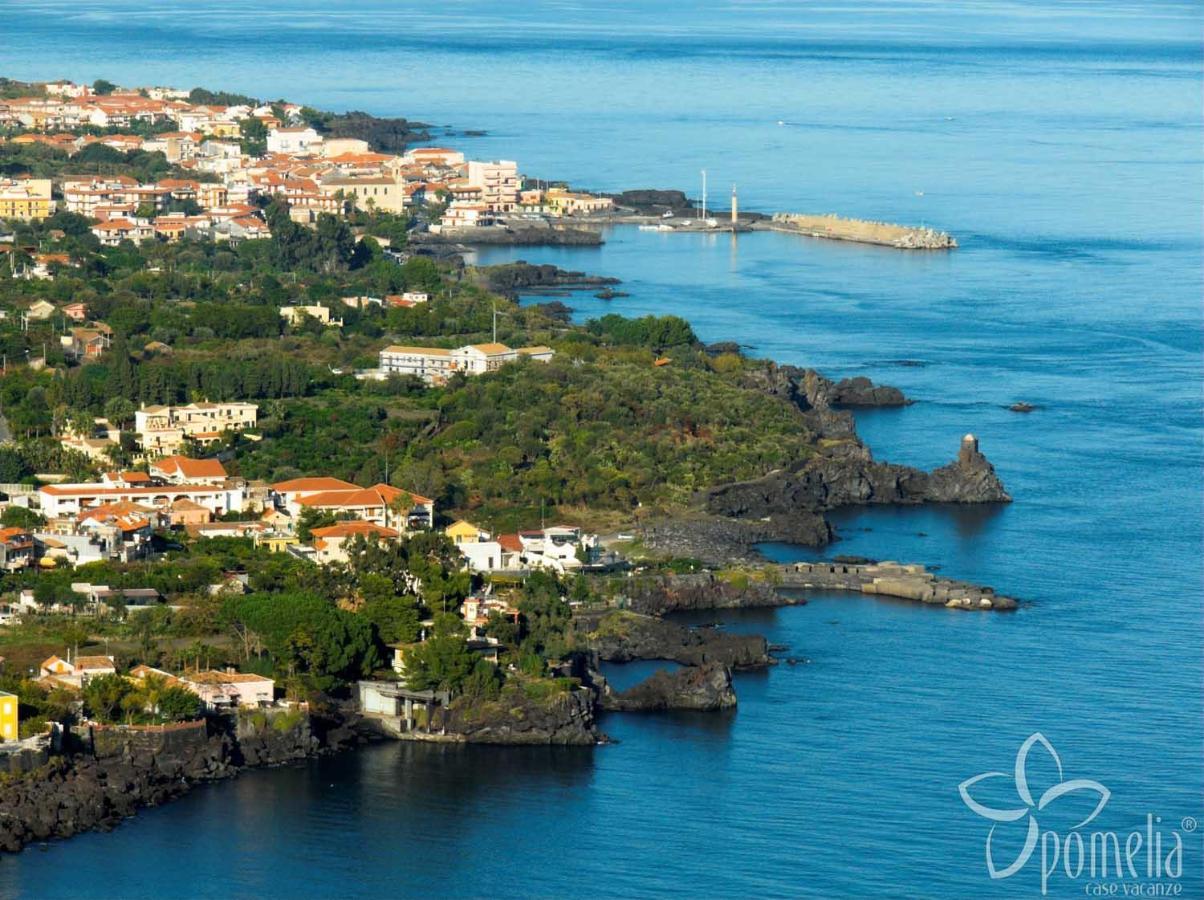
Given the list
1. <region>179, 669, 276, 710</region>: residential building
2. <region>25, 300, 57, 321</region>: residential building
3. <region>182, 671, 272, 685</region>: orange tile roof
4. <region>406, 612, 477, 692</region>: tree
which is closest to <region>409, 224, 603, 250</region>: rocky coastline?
<region>25, 300, 57, 321</region>: residential building

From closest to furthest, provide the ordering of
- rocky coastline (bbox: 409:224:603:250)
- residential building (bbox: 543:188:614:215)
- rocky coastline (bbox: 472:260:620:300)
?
rocky coastline (bbox: 472:260:620:300) < rocky coastline (bbox: 409:224:603:250) < residential building (bbox: 543:188:614:215)

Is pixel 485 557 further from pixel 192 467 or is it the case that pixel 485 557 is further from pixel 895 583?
pixel 895 583

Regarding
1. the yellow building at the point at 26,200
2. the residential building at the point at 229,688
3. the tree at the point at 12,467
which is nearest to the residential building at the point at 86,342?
the tree at the point at 12,467

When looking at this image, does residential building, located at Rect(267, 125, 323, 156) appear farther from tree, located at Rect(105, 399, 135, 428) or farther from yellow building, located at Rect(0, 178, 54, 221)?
tree, located at Rect(105, 399, 135, 428)

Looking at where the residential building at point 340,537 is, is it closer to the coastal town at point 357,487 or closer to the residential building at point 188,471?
the coastal town at point 357,487

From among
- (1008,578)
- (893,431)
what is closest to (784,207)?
(893,431)

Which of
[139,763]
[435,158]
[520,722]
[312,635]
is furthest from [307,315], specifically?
[435,158]
